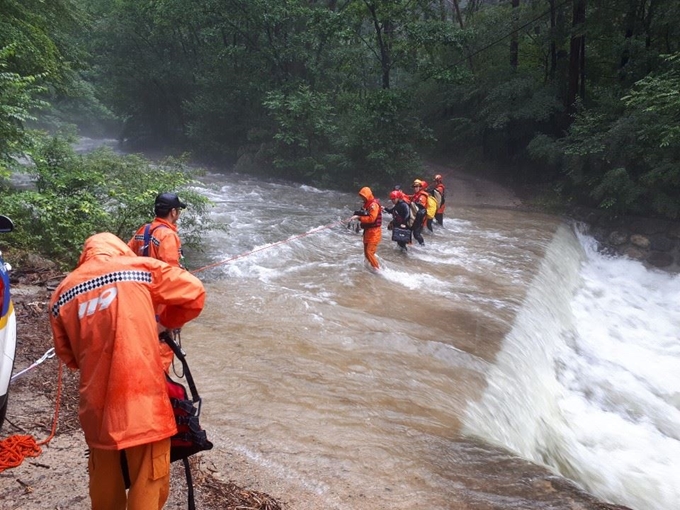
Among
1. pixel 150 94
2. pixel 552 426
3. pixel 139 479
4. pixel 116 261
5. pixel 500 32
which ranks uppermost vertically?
pixel 500 32

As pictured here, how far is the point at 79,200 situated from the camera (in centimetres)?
812

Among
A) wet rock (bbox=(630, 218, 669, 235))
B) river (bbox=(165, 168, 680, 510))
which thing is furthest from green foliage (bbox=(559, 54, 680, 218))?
river (bbox=(165, 168, 680, 510))

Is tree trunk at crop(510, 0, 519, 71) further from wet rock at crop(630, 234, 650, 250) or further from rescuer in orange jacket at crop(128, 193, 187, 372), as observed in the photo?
rescuer in orange jacket at crop(128, 193, 187, 372)

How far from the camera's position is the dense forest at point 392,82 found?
45.5 feet

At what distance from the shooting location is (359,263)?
34.5ft

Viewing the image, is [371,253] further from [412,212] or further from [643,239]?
[643,239]

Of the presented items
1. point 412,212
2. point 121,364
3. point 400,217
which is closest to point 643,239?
point 412,212

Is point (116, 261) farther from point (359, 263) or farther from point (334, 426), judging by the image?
point (359, 263)

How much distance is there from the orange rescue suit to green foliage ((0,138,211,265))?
19.8 feet

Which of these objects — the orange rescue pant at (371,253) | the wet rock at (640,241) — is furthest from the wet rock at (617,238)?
the orange rescue pant at (371,253)

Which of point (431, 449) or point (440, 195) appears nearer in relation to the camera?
point (431, 449)

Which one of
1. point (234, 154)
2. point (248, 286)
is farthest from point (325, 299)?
point (234, 154)

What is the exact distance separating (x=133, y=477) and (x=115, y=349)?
606mm

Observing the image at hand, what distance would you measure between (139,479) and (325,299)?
609cm
